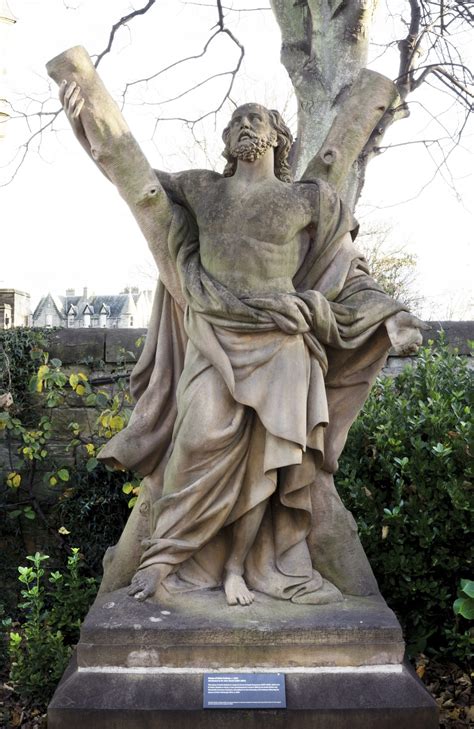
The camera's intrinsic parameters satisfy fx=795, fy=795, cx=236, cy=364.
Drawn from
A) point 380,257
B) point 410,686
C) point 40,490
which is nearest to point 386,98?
point 410,686

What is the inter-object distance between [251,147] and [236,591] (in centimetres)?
164

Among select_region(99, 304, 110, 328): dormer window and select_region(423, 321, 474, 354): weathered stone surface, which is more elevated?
select_region(99, 304, 110, 328): dormer window

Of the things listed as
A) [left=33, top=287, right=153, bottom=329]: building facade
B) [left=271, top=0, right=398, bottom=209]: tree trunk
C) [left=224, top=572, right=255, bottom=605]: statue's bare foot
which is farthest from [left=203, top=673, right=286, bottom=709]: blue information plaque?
[left=33, top=287, right=153, bottom=329]: building facade

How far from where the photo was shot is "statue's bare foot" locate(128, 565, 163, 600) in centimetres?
281

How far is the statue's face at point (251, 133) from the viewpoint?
2990 mm

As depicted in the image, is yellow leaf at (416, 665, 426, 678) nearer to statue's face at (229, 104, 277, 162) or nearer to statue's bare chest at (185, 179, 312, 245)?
statue's bare chest at (185, 179, 312, 245)

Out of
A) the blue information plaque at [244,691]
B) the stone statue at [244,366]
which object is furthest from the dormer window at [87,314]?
the blue information plaque at [244,691]

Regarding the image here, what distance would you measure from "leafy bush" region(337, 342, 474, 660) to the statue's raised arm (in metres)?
1.71

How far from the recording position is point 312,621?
271 centimetres

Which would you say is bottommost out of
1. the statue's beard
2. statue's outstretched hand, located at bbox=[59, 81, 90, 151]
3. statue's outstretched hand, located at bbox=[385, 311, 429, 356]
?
statue's outstretched hand, located at bbox=[385, 311, 429, 356]

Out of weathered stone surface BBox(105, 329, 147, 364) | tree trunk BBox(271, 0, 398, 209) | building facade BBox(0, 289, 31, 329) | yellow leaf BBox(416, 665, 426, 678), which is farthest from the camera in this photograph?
building facade BBox(0, 289, 31, 329)

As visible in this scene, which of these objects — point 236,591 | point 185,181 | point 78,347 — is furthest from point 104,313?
point 236,591

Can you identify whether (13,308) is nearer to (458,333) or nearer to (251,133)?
(458,333)

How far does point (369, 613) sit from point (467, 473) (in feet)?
4.54
